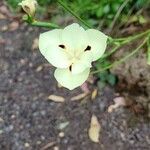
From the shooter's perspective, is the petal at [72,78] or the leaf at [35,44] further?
the leaf at [35,44]

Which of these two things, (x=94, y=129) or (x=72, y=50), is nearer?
(x=72, y=50)

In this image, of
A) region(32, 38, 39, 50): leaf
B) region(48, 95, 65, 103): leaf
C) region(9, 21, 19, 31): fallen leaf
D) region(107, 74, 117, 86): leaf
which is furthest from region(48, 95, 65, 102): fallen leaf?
region(9, 21, 19, 31): fallen leaf

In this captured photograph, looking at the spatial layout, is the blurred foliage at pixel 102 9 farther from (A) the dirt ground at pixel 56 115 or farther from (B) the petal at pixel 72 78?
(B) the petal at pixel 72 78

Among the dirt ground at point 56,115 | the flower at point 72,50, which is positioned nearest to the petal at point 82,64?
A: the flower at point 72,50

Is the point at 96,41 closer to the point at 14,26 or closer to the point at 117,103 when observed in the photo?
the point at 117,103

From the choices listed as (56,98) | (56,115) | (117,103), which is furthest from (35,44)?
(117,103)

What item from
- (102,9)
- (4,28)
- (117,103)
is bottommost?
(4,28)
